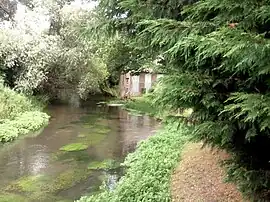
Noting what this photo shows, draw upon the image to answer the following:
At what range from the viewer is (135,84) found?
2547 centimetres

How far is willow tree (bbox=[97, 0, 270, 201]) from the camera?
2.48 m

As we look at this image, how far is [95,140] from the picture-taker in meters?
11.0

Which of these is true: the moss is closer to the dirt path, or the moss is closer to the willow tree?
the dirt path

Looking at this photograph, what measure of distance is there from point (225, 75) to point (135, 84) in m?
22.3

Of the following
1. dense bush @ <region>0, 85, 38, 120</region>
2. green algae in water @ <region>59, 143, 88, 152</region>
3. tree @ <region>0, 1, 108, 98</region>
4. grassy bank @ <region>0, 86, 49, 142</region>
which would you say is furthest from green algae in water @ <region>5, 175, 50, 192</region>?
tree @ <region>0, 1, 108, 98</region>

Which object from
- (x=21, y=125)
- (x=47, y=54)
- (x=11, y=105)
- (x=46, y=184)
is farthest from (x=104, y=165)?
(x=47, y=54)

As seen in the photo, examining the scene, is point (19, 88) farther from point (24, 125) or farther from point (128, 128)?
point (128, 128)

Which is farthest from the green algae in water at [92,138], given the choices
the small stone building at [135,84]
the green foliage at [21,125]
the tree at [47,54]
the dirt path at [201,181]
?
the small stone building at [135,84]

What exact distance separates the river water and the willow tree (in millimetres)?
3707

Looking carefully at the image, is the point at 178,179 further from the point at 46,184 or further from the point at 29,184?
the point at 29,184

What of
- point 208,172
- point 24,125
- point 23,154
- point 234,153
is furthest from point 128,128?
point 234,153

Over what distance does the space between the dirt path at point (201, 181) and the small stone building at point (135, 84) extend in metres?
17.1

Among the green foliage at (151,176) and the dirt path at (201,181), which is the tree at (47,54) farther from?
the dirt path at (201,181)

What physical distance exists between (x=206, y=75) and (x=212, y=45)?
714 mm
